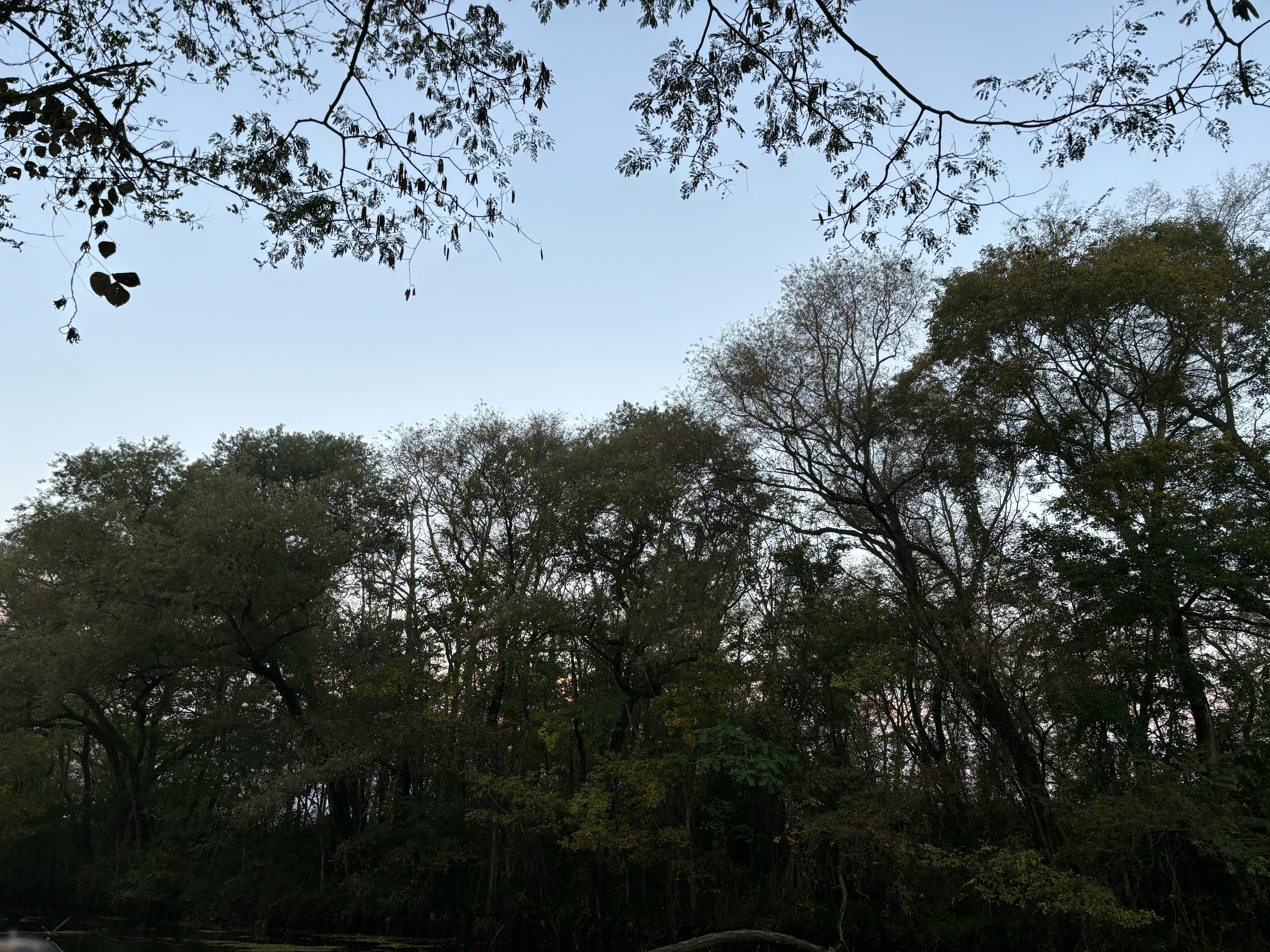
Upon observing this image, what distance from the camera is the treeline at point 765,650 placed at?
14.3 meters

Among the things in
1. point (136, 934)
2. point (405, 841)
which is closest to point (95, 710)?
point (136, 934)

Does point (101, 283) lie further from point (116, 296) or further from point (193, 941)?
point (193, 941)

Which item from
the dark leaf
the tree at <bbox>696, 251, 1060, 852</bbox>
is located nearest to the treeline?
the tree at <bbox>696, 251, 1060, 852</bbox>

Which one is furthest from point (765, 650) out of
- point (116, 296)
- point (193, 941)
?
point (116, 296)

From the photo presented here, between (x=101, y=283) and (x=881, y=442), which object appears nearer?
(x=101, y=283)

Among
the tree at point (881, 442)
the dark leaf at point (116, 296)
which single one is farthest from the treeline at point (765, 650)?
the dark leaf at point (116, 296)

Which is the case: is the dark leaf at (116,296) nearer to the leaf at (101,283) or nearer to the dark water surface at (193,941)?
the leaf at (101,283)

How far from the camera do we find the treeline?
14.3 m

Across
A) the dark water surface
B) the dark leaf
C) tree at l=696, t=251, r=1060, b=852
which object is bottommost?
the dark water surface

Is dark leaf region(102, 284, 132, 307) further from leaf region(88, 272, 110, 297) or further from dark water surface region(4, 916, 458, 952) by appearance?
dark water surface region(4, 916, 458, 952)

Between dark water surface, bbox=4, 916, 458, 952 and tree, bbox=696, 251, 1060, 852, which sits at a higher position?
tree, bbox=696, 251, 1060, 852

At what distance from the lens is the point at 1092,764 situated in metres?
14.4

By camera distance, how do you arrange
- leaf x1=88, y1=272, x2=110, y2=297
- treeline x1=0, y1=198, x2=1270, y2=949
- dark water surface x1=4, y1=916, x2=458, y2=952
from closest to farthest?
leaf x1=88, y1=272, x2=110, y2=297 → treeline x1=0, y1=198, x2=1270, y2=949 → dark water surface x1=4, y1=916, x2=458, y2=952

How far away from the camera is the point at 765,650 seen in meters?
19.2
